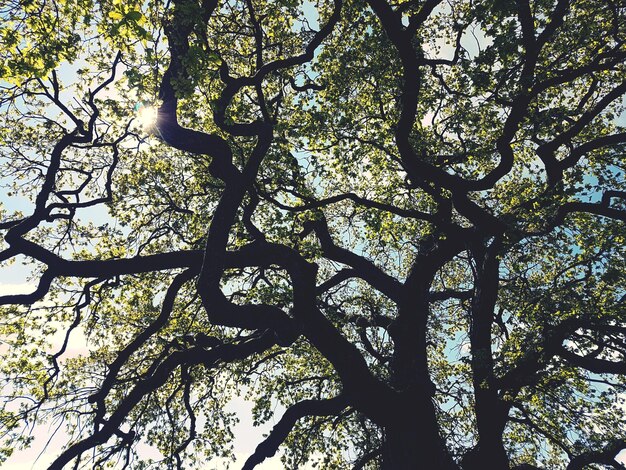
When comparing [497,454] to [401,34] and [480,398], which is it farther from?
[401,34]

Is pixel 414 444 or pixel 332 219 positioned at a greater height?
pixel 332 219

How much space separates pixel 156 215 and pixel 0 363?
6769mm

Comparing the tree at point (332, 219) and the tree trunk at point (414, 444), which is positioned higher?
the tree at point (332, 219)

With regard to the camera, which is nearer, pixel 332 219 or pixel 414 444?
pixel 414 444

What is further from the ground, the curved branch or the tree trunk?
the curved branch

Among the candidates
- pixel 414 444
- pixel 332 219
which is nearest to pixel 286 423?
pixel 414 444

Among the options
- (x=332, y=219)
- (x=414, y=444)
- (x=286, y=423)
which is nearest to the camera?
(x=414, y=444)

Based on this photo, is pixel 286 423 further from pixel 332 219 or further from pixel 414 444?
pixel 332 219

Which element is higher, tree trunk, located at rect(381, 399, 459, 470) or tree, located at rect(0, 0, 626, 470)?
tree, located at rect(0, 0, 626, 470)

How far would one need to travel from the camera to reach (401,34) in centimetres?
842

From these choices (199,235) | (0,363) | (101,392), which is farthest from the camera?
(199,235)

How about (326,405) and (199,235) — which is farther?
(199,235)

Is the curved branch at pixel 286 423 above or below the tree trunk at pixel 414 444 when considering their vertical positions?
above

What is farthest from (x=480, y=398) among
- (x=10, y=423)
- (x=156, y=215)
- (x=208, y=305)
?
(x=10, y=423)
